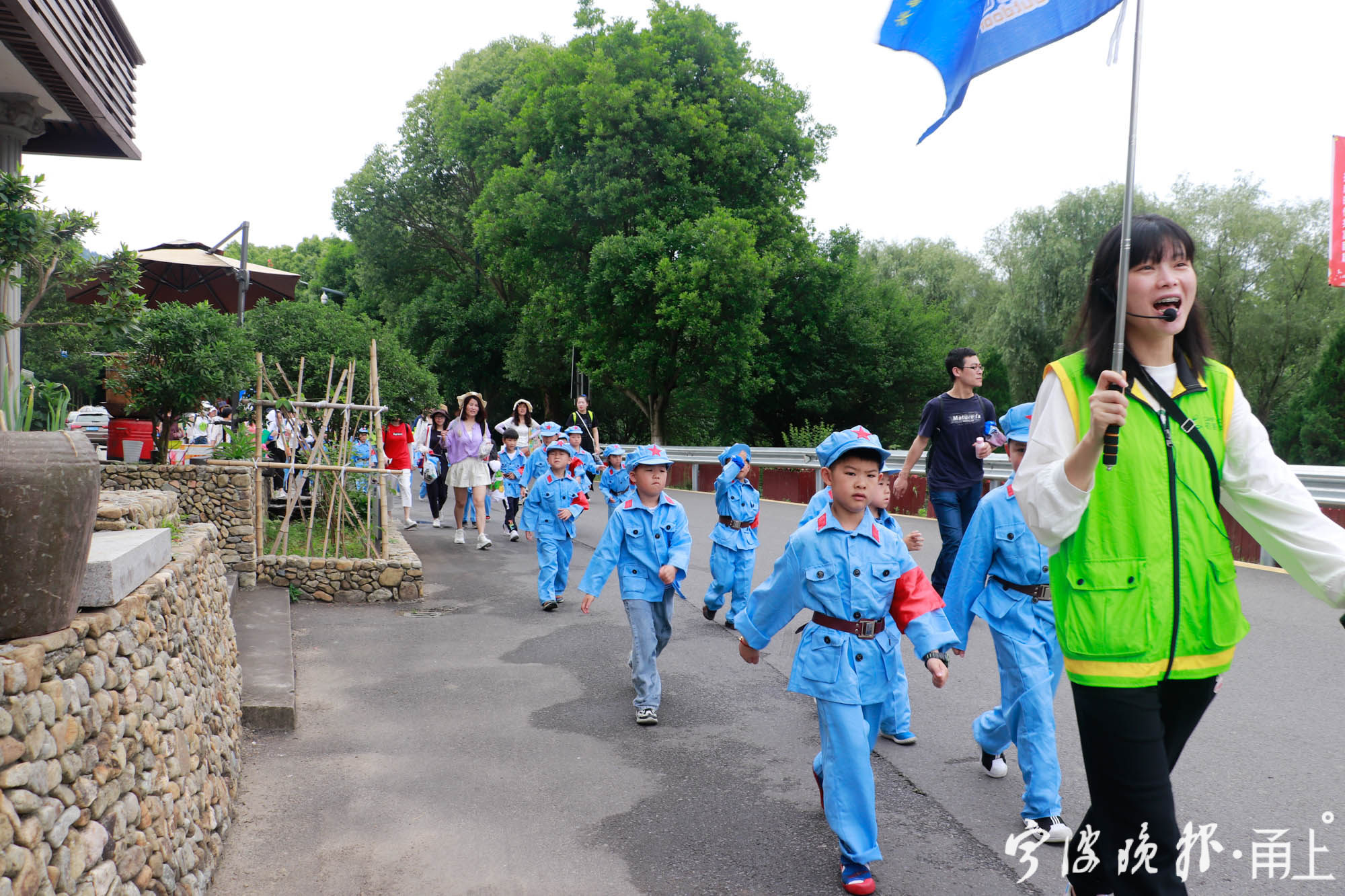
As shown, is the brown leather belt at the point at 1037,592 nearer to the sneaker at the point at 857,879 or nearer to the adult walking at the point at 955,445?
the sneaker at the point at 857,879

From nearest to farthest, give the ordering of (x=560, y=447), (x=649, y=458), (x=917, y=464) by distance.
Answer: (x=649, y=458), (x=560, y=447), (x=917, y=464)

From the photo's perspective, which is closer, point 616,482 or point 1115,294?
point 1115,294

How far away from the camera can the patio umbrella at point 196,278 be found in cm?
1413

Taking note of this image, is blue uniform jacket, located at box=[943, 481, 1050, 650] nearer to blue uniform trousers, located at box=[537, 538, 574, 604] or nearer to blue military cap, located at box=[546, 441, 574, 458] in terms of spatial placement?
blue uniform trousers, located at box=[537, 538, 574, 604]

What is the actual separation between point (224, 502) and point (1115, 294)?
8.41 m

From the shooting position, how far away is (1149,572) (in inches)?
101

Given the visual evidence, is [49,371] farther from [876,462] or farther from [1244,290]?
[1244,290]

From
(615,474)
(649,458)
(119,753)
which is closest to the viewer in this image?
(119,753)

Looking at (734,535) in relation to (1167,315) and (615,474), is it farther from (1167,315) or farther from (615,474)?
(1167,315)

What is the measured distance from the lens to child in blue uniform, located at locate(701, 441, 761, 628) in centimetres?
867

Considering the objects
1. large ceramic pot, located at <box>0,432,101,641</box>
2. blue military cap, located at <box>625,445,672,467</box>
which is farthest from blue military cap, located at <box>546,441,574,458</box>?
large ceramic pot, located at <box>0,432,101,641</box>

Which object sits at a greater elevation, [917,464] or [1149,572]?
[1149,572]

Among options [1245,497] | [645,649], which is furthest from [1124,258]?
[645,649]

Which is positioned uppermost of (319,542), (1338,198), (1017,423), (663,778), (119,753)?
(1338,198)
